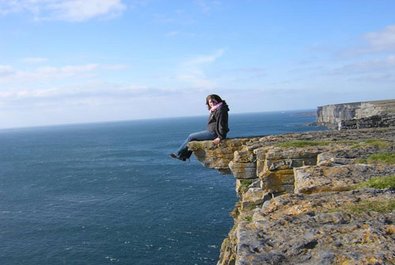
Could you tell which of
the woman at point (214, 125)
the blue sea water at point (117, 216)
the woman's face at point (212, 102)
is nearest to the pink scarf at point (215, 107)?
the woman at point (214, 125)

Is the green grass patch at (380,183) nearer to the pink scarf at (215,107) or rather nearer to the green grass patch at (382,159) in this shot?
the green grass patch at (382,159)

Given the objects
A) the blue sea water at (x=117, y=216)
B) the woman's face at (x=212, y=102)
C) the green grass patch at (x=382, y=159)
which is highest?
the woman's face at (x=212, y=102)

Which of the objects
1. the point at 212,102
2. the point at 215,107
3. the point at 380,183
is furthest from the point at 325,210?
the point at 212,102

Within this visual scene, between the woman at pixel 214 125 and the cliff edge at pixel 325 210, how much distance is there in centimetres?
378

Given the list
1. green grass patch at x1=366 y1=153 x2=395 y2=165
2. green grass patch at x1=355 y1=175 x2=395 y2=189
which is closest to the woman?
green grass patch at x1=366 y1=153 x2=395 y2=165

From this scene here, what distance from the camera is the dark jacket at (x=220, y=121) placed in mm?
16359

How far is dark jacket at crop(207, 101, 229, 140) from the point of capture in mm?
16359

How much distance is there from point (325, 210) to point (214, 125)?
10.3 metres

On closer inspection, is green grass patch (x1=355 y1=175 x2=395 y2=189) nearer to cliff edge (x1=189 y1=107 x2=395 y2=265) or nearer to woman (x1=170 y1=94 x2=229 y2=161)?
cliff edge (x1=189 y1=107 x2=395 y2=265)

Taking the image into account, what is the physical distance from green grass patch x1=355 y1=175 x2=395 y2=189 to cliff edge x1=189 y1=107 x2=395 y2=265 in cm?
2

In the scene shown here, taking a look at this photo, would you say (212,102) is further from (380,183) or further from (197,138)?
(380,183)

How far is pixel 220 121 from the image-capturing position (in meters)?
16.4

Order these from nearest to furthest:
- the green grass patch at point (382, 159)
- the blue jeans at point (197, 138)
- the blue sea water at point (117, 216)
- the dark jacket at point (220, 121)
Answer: the green grass patch at point (382, 159), the dark jacket at point (220, 121), the blue jeans at point (197, 138), the blue sea water at point (117, 216)

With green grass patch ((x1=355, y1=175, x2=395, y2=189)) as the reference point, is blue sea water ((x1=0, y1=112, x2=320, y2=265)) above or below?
below
